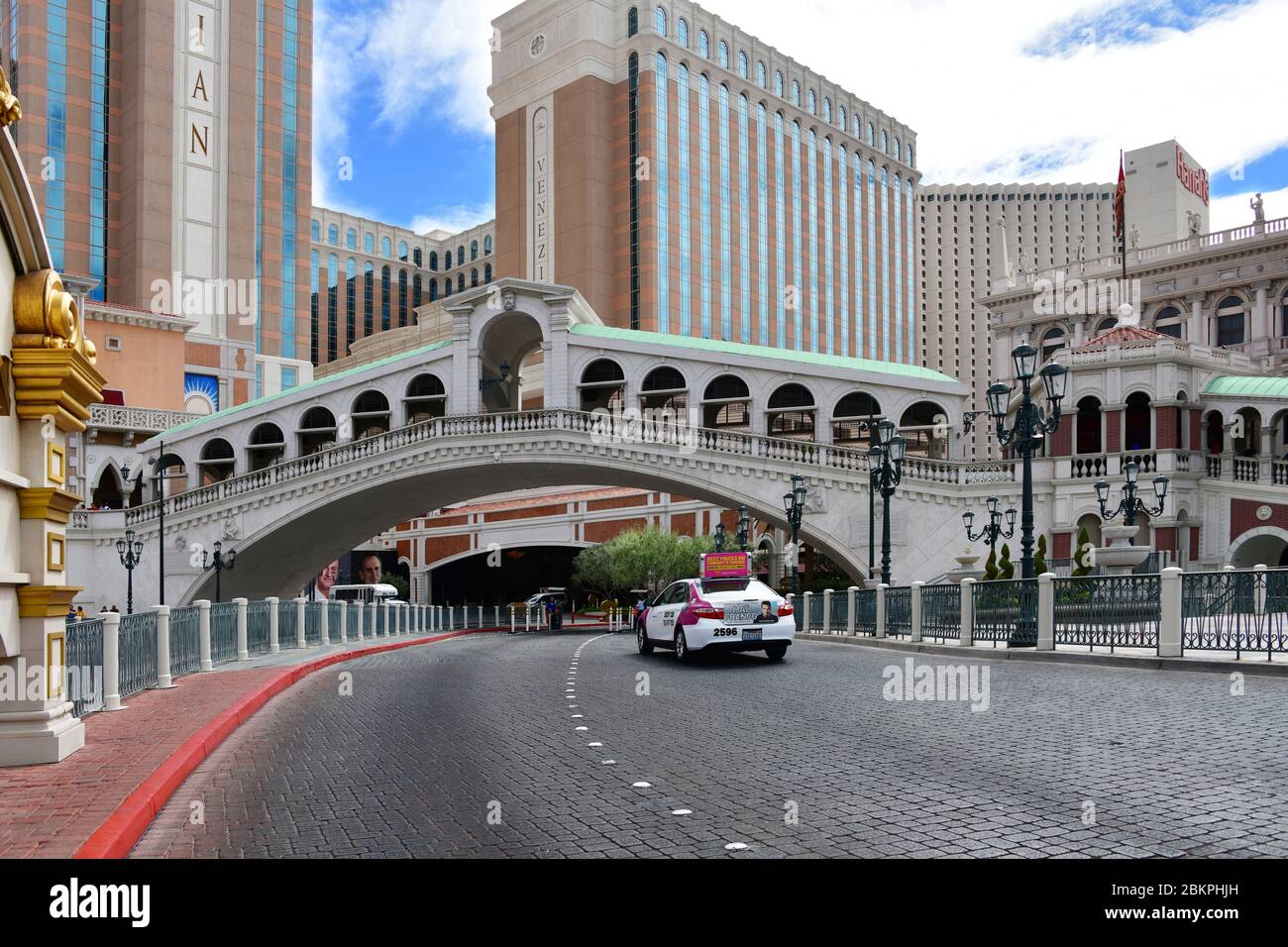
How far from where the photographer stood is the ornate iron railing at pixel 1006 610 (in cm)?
1902

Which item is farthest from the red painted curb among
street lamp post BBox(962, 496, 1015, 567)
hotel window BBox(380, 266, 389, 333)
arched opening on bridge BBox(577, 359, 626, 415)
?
hotel window BBox(380, 266, 389, 333)

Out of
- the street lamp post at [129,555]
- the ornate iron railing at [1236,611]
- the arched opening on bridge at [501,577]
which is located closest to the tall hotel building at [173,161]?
the arched opening on bridge at [501,577]

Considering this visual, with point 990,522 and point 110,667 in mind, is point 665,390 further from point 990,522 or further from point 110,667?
point 110,667

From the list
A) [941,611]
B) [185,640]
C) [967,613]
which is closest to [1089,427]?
[941,611]

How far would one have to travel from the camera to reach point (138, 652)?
14758 millimetres

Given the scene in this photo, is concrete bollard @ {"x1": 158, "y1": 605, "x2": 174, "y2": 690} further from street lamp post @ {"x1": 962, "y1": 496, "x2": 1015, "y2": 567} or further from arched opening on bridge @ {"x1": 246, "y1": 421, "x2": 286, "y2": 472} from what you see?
arched opening on bridge @ {"x1": 246, "y1": 421, "x2": 286, "y2": 472}

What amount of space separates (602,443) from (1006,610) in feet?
91.5

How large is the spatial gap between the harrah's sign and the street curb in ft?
185

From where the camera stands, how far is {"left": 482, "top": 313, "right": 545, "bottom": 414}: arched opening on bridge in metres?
53.7

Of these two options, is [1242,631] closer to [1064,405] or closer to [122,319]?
[1064,405]

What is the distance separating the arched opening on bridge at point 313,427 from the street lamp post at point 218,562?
22.5 ft

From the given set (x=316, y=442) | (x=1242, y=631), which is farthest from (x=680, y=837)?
(x=316, y=442)

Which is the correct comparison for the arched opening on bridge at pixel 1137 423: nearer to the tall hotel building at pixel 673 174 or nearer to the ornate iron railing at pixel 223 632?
the ornate iron railing at pixel 223 632
